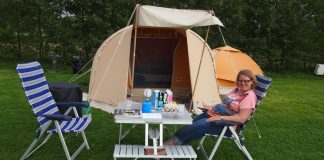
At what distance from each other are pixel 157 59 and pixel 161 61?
→ 97 millimetres

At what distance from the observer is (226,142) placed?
193 inches

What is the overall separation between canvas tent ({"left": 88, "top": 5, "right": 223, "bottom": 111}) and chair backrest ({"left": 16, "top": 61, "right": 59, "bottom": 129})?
1.86 metres

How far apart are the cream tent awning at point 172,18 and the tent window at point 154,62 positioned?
260 centimetres

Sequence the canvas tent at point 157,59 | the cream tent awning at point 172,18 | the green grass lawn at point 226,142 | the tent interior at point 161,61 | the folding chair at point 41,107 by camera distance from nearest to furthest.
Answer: the folding chair at point 41,107 < the green grass lawn at point 226,142 < the cream tent awning at point 172,18 < the canvas tent at point 157,59 < the tent interior at point 161,61

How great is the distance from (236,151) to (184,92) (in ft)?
12.5

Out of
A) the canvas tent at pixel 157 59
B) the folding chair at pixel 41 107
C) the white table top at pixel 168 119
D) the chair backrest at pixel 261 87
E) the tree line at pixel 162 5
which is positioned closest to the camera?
the white table top at pixel 168 119

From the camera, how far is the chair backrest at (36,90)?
3.78 metres

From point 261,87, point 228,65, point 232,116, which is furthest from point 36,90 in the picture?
point 228,65

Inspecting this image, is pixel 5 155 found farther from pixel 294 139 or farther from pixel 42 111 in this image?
pixel 294 139

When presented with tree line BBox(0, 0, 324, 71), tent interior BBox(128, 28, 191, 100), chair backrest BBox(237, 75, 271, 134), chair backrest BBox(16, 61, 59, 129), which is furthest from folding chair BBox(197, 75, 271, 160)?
tree line BBox(0, 0, 324, 71)

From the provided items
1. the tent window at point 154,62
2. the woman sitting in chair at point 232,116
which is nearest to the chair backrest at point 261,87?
the woman sitting in chair at point 232,116

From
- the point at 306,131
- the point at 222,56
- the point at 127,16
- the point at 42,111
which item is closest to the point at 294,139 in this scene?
the point at 306,131

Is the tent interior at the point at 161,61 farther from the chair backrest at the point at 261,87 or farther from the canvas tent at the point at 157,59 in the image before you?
the chair backrest at the point at 261,87

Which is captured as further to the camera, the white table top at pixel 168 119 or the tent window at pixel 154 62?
the tent window at pixel 154 62
